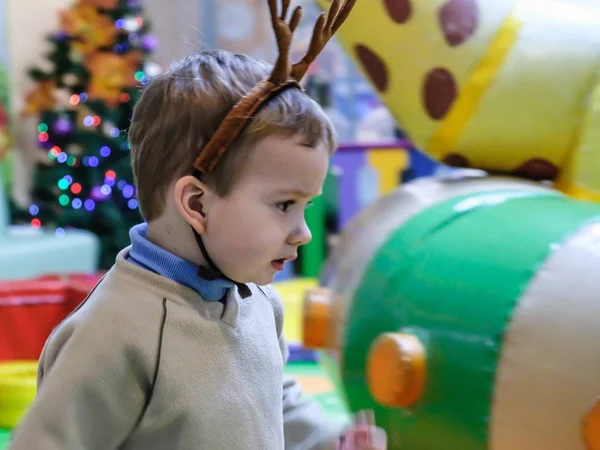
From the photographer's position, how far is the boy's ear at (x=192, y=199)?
0.84 meters

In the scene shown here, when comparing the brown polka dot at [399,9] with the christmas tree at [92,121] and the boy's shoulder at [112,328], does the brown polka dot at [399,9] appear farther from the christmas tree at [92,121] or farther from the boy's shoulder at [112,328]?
the christmas tree at [92,121]

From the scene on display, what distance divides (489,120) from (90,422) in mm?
1075

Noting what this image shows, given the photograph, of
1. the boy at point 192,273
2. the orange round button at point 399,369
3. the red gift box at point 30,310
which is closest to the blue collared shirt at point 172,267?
the boy at point 192,273

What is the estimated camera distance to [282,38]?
0.85m

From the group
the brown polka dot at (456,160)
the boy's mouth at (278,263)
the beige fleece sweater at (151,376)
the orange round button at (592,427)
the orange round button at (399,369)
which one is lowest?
the orange round button at (399,369)

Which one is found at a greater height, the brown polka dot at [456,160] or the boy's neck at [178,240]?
the boy's neck at [178,240]

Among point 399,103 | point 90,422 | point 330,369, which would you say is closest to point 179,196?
point 90,422

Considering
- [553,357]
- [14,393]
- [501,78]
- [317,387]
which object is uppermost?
[501,78]

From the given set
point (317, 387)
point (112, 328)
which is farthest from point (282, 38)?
point (317, 387)

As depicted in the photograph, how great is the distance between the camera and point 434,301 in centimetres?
136

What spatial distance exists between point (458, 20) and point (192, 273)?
3.24 ft

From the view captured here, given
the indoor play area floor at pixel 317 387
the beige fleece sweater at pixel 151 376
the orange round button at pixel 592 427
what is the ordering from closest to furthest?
the beige fleece sweater at pixel 151 376 < the orange round button at pixel 592 427 < the indoor play area floor at pixel 317 387

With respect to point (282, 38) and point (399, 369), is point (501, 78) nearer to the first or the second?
point (399, 369)

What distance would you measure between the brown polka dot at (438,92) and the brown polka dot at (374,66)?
0.10m
